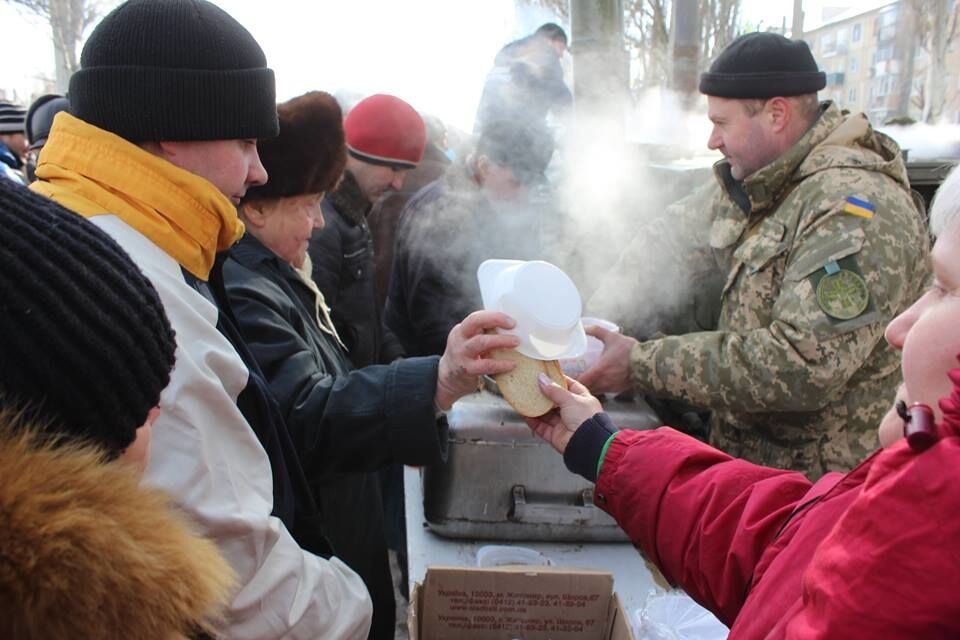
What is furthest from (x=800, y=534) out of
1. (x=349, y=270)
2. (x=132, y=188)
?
(x=349, y=270)

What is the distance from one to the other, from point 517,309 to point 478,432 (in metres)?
0.56

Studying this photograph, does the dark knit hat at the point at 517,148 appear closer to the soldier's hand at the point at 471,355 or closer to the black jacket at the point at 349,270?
the black jacket at the point at 349,270

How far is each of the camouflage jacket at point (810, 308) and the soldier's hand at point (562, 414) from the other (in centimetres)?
67

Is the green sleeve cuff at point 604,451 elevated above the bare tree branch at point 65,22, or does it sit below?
below

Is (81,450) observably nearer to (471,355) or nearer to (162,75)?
(162,75)

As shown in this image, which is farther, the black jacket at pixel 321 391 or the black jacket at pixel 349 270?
the black jacket at pixel 349 270

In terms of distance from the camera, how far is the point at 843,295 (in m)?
2.29

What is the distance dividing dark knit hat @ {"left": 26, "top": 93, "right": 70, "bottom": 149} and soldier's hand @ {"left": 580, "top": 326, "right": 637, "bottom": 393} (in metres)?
3.88

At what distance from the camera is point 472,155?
158 inches

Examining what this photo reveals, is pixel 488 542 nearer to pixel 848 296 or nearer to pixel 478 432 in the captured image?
pixel 478 432

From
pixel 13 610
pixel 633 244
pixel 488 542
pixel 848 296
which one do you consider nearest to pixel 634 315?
pixel 633 244

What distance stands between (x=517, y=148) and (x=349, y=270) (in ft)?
3.88

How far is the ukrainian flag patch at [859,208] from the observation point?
7.63ft

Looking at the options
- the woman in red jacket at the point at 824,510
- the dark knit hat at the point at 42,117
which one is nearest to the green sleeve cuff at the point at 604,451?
the woman in red jacket at the point at 824,510
